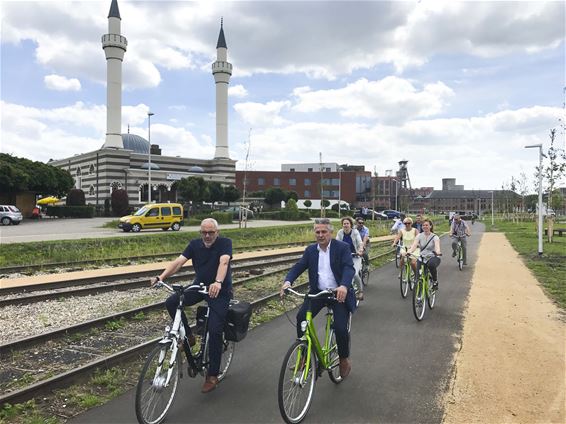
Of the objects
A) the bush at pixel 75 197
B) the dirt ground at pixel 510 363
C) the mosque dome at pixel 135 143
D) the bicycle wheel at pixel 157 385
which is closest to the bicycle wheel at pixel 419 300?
the dirt ground at pixel 510 363

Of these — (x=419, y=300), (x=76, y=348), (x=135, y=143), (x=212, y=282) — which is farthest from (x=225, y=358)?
(x=135, y=143)

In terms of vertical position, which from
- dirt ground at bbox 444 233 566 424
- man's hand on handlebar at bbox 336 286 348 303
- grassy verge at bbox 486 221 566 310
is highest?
man's hand on handlebar at bbox 336 286 348 303

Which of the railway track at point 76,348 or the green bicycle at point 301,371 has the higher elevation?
the green bicycle at point 301,371

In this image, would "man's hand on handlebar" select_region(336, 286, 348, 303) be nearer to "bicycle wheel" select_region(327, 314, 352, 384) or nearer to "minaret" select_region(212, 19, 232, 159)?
"bicycle wheel" select_region(327, 314, 352, 384)

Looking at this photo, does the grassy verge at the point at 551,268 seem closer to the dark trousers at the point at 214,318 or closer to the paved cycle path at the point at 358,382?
the paved cycle path at the point at 358,382

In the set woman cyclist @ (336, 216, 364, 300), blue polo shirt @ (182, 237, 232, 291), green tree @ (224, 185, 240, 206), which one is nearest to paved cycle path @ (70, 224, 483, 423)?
blue polo shirt @ (182, 237, 232, 291)

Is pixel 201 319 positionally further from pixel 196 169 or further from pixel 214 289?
pixel 196 169

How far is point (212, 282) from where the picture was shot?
17.0 ft

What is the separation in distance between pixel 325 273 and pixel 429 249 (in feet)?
16.0

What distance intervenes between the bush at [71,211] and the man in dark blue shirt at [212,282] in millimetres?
47337

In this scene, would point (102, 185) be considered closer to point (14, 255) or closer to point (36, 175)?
point (36, 175)

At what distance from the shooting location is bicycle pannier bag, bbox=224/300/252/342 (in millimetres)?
→ 5051

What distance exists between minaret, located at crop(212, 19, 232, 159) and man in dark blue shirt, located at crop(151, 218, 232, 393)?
7373 centimetres

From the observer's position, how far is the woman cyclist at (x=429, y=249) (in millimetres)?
9011
